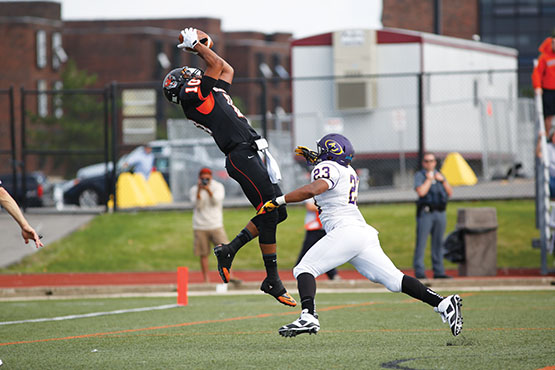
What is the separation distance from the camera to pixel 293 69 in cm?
2652

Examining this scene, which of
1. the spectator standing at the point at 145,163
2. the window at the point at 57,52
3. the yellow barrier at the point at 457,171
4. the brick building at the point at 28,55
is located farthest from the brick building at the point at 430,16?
the window at the point at 57,52

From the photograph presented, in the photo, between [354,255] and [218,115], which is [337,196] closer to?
[354,255]

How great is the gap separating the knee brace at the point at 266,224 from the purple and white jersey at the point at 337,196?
0.80 meters

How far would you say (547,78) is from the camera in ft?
50.8

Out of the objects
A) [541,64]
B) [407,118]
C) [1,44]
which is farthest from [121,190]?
[1,44]

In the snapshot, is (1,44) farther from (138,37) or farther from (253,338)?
(253,338)

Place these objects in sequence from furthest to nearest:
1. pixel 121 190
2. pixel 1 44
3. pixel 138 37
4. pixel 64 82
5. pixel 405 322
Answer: pixel 138 37, pixel 1 44, pixel 64 82, pixel 121 190, pixel 405 322

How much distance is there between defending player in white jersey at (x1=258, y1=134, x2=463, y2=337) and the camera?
7.86 meters

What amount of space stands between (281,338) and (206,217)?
738cm

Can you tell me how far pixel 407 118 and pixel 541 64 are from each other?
31.5 ft

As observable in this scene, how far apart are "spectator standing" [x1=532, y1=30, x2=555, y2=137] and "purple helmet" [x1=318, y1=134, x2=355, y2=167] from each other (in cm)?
790

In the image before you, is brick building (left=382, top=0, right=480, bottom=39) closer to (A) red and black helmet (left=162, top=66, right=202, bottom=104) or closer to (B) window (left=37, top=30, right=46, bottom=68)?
(B) window (left=37, top=30, right=46, bottom=68)

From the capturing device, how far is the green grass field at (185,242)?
61.6 feet

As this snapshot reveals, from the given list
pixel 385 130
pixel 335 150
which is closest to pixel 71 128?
pixel 385 130
